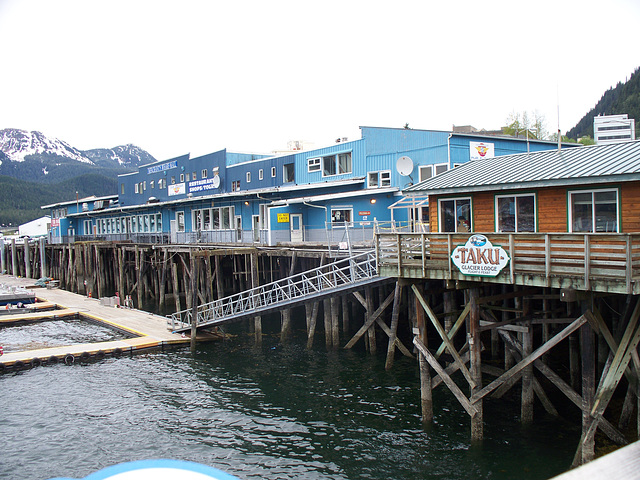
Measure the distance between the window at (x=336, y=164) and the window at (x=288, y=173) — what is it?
4.13 m

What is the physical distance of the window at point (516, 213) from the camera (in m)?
15.9

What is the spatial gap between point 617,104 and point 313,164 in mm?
76753

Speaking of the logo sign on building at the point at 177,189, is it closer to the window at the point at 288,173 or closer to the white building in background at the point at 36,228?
the window at the point at 288,173

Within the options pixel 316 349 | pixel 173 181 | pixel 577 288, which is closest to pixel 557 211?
pixel 577 288

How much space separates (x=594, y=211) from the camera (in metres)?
14.4

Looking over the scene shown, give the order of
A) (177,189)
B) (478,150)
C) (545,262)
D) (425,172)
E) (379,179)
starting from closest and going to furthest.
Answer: (545,262) < (478,150) < (425,172) < (379,179) < (177,189)

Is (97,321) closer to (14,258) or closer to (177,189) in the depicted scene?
(177,189)

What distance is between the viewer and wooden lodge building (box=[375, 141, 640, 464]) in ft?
40.3

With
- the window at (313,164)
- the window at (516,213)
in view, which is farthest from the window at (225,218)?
the window at (516,213)

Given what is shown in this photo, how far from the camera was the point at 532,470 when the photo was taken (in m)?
12.9

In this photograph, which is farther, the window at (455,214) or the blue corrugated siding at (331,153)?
the blue corrugated siding at (331,153)

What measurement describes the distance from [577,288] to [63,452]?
14.4 m

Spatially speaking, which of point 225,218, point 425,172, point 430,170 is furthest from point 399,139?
point 225,218

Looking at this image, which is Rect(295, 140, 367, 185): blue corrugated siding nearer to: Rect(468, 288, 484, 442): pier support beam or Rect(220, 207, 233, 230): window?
Rect(220, 207, 233, 230): window
